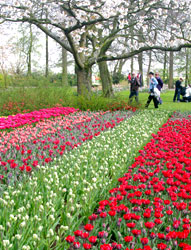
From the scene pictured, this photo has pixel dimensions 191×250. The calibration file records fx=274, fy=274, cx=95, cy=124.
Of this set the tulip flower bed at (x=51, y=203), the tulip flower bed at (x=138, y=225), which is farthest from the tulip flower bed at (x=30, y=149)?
the tulip flower bed at (x=138, y=225)

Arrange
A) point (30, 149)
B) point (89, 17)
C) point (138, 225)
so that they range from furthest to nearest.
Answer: point (89, 17)
point (30, 149)
point (138, 225)

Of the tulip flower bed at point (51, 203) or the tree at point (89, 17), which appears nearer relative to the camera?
the tulip flower bed at point (51, 203)

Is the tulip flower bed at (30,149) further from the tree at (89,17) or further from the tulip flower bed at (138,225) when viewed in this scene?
the tree at (89,17)

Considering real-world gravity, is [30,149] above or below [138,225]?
above

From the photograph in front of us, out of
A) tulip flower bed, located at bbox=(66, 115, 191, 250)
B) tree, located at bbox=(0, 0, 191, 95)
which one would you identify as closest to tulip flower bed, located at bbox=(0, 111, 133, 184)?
tulip flower bed, located at bbox=(66, 115, 191, 250)

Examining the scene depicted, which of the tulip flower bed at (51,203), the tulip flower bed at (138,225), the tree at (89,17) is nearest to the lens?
the tulip flower bed at (138,225)

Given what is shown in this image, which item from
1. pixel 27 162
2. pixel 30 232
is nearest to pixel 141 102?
pixel 27 162

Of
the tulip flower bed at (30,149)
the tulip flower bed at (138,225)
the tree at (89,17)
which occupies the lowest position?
the tulip flower bed at (138,225)

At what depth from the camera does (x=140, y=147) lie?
5.38 meters

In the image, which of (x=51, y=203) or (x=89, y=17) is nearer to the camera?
(x=51, y=203)

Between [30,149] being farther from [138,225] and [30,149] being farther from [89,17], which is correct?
[89,17]

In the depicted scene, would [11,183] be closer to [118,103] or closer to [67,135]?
[67,135]

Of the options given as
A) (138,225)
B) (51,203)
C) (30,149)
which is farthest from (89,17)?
(138,225)

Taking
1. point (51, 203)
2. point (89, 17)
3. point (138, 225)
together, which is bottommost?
point (138, 225)
